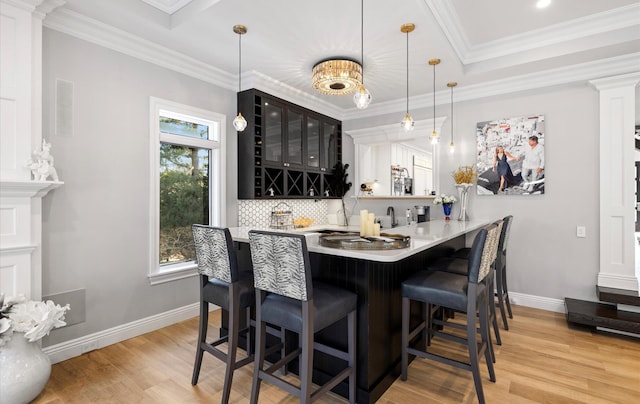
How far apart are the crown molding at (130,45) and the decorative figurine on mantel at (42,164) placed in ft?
3.25

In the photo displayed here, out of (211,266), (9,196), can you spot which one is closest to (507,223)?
(211,266)

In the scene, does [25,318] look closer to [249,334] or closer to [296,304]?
[249,334]

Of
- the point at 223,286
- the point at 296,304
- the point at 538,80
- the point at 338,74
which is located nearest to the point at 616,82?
the point at 538,80

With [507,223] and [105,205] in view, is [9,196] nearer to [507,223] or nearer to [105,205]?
[105,205]

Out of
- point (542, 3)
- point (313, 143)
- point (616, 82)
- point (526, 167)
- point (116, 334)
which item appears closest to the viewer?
point (542, 3)

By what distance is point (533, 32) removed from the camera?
3295 millimetres

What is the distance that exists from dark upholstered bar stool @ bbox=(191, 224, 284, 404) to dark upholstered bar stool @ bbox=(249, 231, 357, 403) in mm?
215

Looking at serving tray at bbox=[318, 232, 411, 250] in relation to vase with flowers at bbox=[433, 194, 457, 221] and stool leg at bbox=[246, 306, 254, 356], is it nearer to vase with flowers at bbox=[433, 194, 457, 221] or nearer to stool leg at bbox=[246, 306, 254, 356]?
stool leg at bbox=[246, 306, 254, 356]

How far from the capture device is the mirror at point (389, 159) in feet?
16.5

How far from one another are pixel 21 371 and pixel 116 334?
937mm

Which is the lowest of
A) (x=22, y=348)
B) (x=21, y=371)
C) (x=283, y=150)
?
(x=21, y=371)

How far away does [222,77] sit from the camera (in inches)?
151

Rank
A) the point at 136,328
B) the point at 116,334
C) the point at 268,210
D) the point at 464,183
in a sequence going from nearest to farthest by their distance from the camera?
the point at 116,334 < the point at 136,328 < the point at 464,183 < the point at 268,210

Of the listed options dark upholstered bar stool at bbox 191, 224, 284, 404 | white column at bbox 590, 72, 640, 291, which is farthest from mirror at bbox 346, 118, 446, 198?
dark upholstered bar stool at bbox 191, 224, 284, 404
